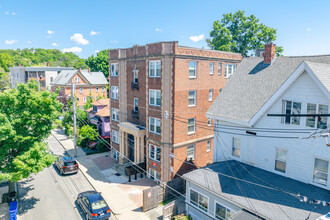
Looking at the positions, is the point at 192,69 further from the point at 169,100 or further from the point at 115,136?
the point at 115,136

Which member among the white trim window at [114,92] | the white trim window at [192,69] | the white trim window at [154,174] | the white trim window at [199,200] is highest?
the white trim window at [192,69]

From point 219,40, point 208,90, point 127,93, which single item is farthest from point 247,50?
point 127,93

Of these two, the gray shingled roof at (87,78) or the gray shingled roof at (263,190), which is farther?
the gray shingled roof at (87,78)

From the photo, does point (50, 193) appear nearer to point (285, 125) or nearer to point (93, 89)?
point (285, 125)

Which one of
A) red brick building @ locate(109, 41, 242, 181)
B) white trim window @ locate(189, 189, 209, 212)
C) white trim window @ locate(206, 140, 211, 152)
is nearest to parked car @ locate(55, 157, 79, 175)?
red brick building @ locate(109, 41, 242, 181)

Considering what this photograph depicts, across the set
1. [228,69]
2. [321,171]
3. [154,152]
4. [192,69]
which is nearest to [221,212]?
[321,171]

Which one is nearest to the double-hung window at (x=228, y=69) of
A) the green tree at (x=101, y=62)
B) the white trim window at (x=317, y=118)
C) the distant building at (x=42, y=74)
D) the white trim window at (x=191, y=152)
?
the white trim window at (x=191, y=152)

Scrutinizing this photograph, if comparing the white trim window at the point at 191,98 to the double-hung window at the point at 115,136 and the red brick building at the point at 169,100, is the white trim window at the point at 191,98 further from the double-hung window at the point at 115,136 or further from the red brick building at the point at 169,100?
the double-hung window at the point at 115,136
